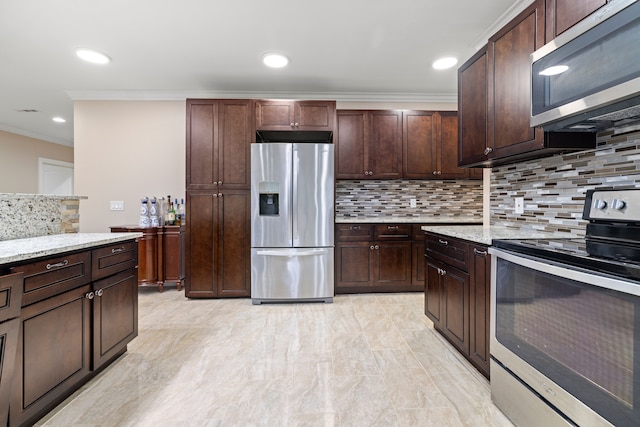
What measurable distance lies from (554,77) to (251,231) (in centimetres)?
276

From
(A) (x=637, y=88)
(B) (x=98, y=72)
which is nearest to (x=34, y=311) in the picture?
(A) (x=637, y=88)

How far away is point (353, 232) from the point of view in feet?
11.5

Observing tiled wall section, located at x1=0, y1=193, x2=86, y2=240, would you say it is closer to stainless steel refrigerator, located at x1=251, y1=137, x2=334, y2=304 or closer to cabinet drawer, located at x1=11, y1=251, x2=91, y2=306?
cabinet drawer, located at x1=11, y1=251, x2=91, y2=306

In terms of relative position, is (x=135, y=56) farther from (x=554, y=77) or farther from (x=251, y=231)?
(x=554, y=77)

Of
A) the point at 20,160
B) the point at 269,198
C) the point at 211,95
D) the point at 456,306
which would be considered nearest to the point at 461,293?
the point at 456,306

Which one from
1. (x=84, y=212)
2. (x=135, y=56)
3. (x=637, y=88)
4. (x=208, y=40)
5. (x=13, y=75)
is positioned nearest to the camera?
(x=637, y=88)

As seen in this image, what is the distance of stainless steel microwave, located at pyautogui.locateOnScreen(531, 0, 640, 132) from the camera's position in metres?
1.04

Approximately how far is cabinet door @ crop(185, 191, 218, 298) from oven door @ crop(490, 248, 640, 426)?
9.22ft

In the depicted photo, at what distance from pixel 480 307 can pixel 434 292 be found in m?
0.66

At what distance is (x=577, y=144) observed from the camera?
158 cm

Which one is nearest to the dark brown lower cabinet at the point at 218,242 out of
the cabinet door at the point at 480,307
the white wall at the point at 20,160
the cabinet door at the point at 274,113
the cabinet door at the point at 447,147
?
the cabinet door at the point at 274,113

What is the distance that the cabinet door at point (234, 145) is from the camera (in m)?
3.31

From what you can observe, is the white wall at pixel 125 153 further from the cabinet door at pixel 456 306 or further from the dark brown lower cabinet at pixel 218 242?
the cabinet door at pixel 456 306

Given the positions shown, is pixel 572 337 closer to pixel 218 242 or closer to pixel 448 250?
pixel 448 250
